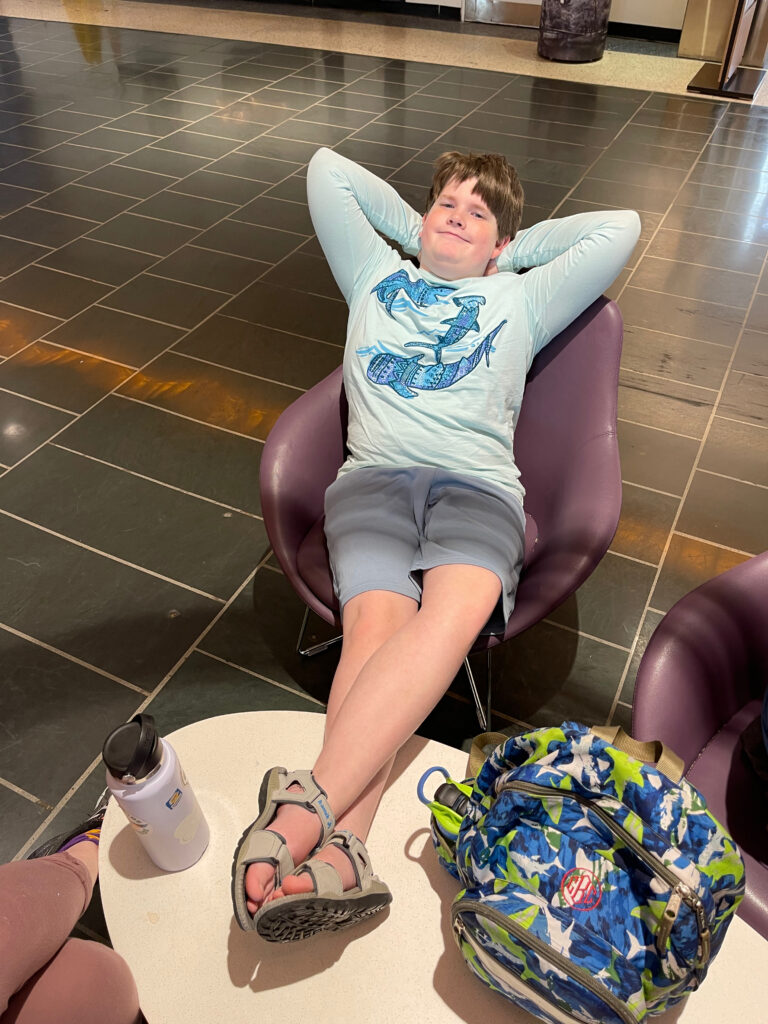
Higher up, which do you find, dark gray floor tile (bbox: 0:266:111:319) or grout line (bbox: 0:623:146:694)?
dark gray floor tile (bbox: 0:266:111:319)

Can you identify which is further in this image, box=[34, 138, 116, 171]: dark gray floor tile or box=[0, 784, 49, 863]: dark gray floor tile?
box=[34, 138, 116, 171]: dark gray floor tile

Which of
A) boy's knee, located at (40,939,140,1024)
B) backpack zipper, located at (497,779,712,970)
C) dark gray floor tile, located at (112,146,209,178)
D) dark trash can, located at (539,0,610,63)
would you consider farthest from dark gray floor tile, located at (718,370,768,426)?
dark trash can, located at (539,0,610,63)

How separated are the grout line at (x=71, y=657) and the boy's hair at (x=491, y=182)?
4.60ft

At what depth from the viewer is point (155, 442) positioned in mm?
2605

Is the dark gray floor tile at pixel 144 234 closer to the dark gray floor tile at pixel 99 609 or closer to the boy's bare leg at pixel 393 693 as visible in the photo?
the dark gray floor tile at pixel 99 609

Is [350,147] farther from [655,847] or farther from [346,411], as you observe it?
[655,847]

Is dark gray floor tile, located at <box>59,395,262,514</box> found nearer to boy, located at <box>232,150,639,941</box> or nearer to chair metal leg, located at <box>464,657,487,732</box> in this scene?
boy, located at <box>232,150,639,941</box>

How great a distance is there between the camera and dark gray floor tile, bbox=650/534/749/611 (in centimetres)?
213

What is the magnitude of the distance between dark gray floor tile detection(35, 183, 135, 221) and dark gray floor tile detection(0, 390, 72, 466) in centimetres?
158

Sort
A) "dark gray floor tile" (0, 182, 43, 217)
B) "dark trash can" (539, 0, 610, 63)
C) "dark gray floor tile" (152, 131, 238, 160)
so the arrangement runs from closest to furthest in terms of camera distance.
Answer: "dark gray floor tile" (0, 182, 43, 217), "dark gray floor tile" (152, 131, 238, 160), "dark trash can" (539, 0, 610, 63)

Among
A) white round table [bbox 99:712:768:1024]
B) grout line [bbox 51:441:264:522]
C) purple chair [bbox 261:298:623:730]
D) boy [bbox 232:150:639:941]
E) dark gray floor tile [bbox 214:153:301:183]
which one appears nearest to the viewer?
white round table [bbox 99:712:768:1024]

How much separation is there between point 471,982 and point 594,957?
0.20 m

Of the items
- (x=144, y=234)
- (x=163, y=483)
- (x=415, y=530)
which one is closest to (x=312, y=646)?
(x=415, y=530)

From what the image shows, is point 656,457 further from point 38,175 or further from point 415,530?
point 38,175
